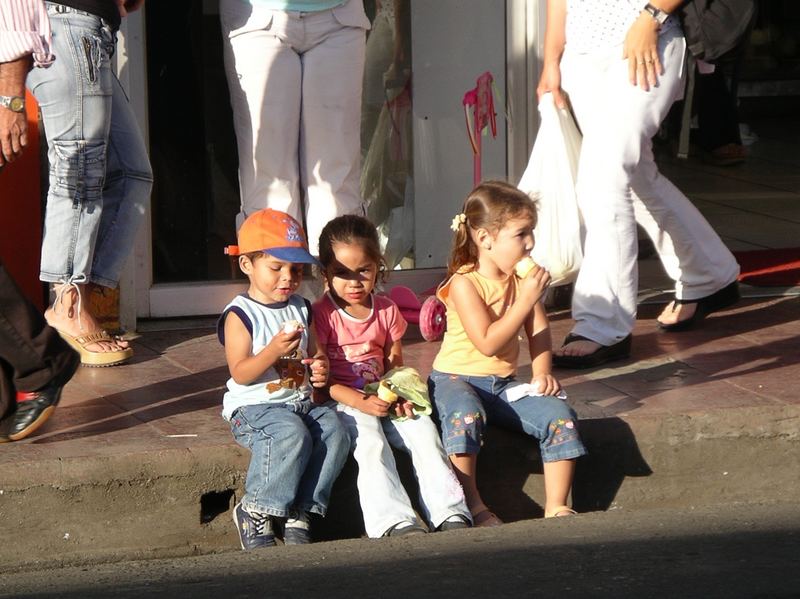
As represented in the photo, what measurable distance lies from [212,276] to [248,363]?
2028mm

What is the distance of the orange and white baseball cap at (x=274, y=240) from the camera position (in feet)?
14.8

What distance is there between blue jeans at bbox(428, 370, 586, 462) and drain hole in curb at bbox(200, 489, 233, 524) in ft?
2.18

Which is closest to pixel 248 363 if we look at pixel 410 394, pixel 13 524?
pixel 410 394

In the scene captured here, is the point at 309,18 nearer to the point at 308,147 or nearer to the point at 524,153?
the point at 308,147

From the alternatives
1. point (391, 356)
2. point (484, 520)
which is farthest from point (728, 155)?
point (484, 520)

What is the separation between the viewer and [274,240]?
4516 mm

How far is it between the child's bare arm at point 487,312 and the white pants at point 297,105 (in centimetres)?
141

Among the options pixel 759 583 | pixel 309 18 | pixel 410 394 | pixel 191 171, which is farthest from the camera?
pixel 191 171

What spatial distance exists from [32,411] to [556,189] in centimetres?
228

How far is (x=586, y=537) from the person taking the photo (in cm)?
420

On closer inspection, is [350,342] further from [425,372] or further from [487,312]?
[425,372]

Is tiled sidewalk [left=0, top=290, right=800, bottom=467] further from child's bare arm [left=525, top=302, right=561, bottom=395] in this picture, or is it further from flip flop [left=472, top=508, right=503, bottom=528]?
flip flop [left=472, top=508, right=503, bottom=528]

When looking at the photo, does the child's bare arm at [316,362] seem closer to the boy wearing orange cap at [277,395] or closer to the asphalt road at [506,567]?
the boy wearing orange cap at [277,395]

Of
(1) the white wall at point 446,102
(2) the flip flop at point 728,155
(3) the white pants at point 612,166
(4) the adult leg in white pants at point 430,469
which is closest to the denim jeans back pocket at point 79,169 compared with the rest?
(4) the adult leg in white pants at point 430,469
